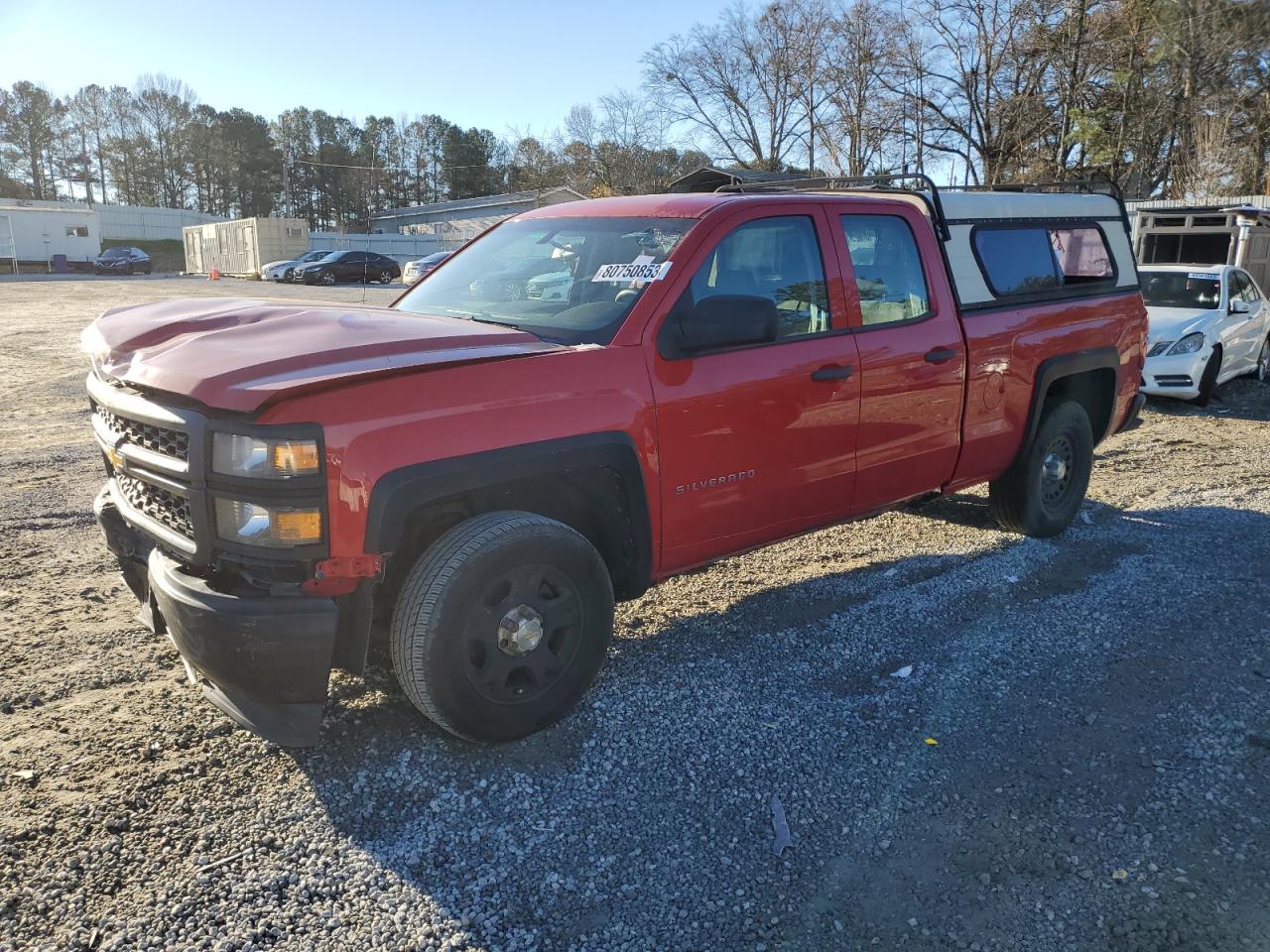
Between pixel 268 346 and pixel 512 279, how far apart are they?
4.50 feet

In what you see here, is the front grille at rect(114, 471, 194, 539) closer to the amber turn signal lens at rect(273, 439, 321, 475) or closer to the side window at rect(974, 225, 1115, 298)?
the amber turn signal lens at rect(273, 439, 321, 475)

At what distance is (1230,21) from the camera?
90.5ft

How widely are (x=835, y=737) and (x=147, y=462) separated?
2.57m

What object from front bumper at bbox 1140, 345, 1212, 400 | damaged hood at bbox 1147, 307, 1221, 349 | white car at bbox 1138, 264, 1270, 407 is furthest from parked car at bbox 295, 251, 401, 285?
front bumper at bbox 1140, 345, 1212, 400

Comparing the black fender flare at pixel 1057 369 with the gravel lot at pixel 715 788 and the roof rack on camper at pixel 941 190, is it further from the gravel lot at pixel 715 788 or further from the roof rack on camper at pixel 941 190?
the gravel lot at pixel 715 788

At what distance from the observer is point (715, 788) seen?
10.3ft

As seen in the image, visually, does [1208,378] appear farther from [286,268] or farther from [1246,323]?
[286,268]

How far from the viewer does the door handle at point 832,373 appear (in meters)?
4.00

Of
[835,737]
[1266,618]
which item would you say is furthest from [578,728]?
[1266,618]

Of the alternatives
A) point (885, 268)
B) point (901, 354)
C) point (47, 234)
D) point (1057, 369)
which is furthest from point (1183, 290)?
point (47, 234)

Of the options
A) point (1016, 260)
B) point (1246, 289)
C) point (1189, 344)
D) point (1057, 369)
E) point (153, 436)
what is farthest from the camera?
point (1246, 289)

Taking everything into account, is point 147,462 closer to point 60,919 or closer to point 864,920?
point 60,919

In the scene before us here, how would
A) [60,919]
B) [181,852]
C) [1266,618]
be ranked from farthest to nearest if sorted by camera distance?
[1266,618], [181,852], [60,919]

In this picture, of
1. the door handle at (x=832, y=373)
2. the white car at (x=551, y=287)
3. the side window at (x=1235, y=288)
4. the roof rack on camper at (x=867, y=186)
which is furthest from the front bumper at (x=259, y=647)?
the side window at (x=1235, y=288)
